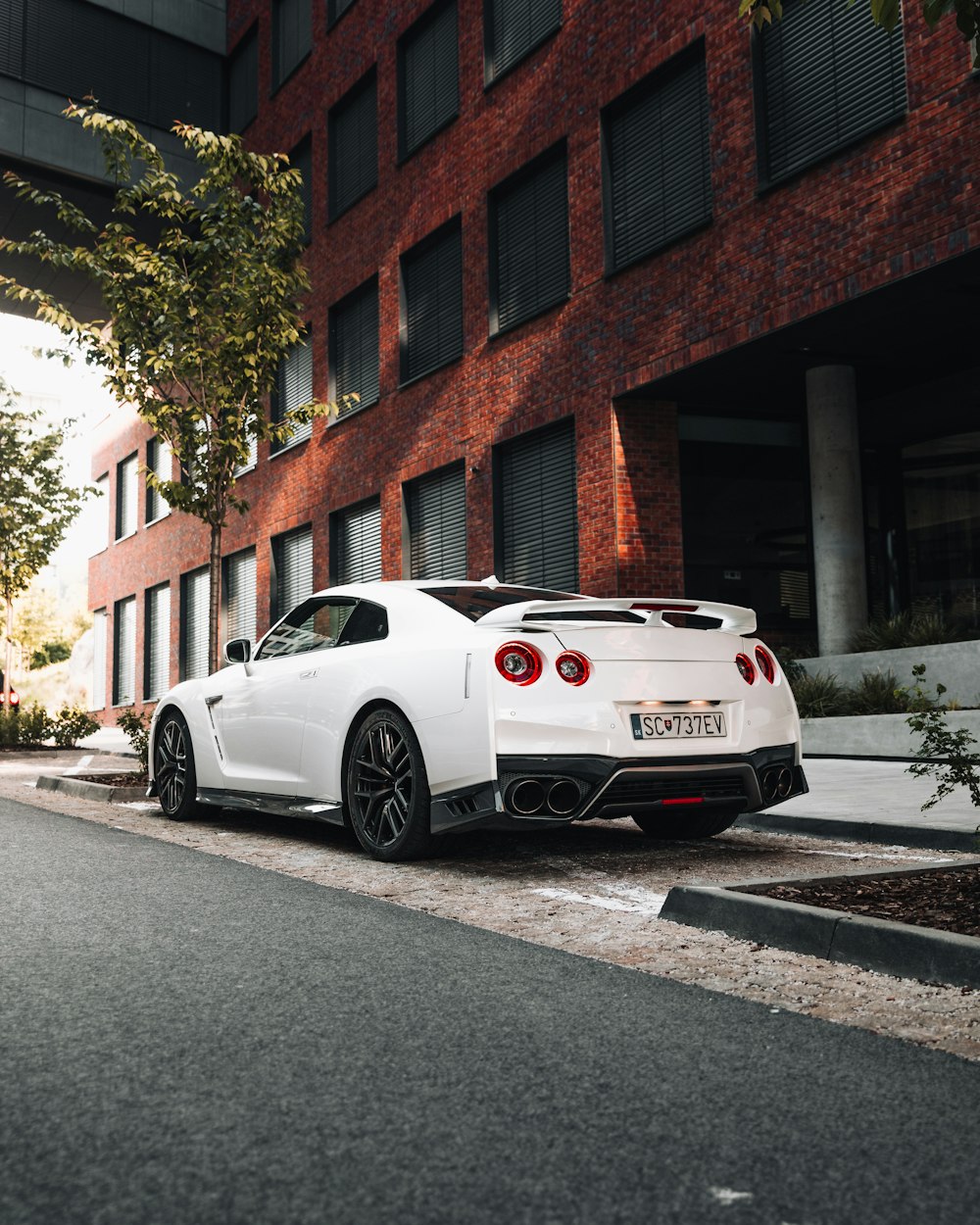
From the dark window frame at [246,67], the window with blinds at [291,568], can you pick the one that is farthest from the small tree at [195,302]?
the dark window frame at [246,67]

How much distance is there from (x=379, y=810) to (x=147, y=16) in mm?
24417

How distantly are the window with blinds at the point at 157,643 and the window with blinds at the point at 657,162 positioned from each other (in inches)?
722

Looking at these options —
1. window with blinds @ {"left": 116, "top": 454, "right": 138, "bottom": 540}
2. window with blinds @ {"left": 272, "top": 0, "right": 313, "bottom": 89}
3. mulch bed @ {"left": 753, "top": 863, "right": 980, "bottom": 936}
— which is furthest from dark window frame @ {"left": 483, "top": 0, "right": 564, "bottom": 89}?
window with blinds @ {"left": 116, "top": 454, "right": 138, "bottom": 540}

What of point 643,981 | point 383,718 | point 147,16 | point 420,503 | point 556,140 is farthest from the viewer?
point 147,16

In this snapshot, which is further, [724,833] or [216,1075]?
[724,833]

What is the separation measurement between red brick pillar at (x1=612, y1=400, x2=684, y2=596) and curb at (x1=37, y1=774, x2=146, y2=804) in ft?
19.8

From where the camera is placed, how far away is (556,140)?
15.9m

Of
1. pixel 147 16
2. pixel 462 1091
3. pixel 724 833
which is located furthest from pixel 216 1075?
pixel 147 16

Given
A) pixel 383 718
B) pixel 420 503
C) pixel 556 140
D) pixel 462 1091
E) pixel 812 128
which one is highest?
pixel 556 140

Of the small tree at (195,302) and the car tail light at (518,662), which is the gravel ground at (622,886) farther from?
the small tree at (195,302)

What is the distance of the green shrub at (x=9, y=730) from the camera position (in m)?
20.8

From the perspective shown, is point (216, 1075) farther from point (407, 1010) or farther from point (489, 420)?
point (489, 420)

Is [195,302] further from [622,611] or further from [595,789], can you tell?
[595,789]

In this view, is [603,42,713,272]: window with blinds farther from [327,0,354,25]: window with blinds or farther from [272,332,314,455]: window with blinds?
[327,0,354,25]: window with blinds
